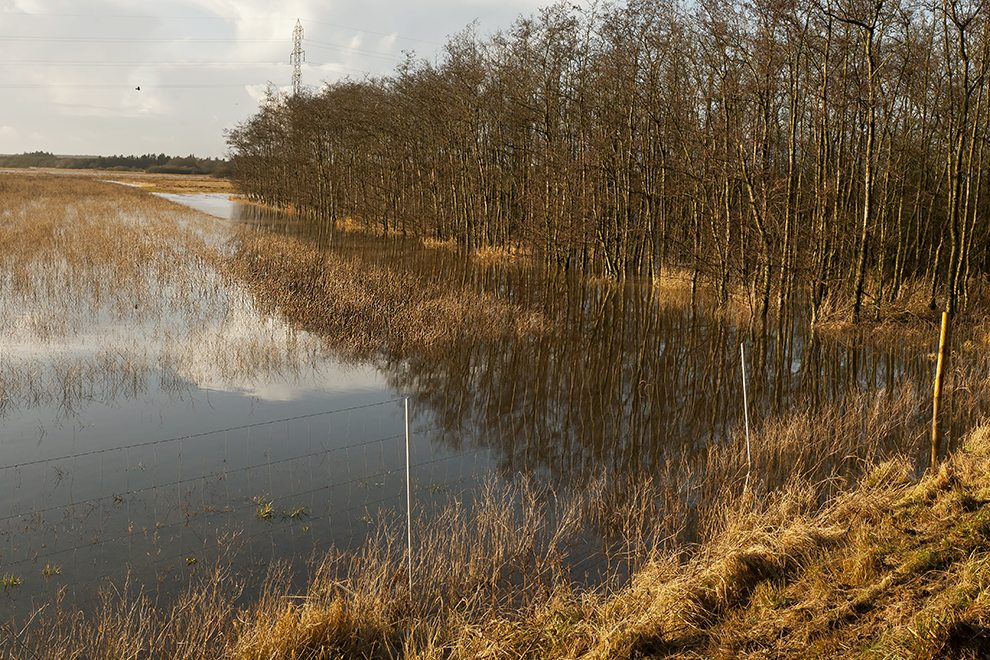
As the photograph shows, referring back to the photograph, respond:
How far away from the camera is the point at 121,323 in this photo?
47.6ft

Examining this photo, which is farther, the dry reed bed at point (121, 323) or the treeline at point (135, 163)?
the treeline at point (135, 163)

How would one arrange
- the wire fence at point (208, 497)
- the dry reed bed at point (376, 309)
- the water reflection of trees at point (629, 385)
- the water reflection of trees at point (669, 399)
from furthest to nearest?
the dry reed bed at point (376, 309)
the water reflection of trees at point (629, 385)
the water reflection of trees at point (669, 399)
the wire fence at point (208, 497)

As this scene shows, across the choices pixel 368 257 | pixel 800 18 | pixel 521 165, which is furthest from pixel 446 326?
pixel 521 165

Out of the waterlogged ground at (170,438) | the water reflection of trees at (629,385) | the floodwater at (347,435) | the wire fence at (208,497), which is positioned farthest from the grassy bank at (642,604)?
the water reflection of trees at (629,385)

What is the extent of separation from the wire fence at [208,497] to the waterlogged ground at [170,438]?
0.02m

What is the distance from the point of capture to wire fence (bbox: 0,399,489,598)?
5.84 m

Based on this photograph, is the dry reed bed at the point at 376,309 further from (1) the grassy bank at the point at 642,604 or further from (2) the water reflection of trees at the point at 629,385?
(1) the grassy bank at the point at 642,604

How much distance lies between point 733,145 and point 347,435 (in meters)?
12.5

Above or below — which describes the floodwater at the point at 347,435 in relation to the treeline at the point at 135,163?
below

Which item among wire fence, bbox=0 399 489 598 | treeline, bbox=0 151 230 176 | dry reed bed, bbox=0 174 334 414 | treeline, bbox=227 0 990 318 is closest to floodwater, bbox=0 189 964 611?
wire fence, bbox=0 399 489 598

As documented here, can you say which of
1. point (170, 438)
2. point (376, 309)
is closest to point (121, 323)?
point (376, 309)

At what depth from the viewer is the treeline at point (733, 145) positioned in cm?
1519

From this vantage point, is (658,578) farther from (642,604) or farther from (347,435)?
(347,435)

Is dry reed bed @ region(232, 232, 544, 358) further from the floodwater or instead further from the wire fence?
the wire fence
